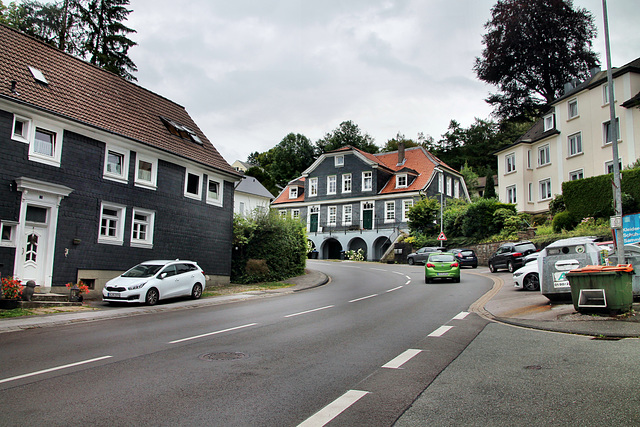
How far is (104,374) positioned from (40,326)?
706 centimetres

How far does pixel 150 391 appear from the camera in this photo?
Result: 5.93 m

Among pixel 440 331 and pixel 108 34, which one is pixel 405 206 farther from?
pixel 440 331

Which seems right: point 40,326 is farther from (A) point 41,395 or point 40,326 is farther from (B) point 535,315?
(B) point 535,315

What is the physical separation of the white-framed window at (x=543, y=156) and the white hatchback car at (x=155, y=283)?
32.8 metres

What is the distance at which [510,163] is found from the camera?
1811 inches

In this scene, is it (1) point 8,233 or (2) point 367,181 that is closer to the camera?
(1) point 8,233

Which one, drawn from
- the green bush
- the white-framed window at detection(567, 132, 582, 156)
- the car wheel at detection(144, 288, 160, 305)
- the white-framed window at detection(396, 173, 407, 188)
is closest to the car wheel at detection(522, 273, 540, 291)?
the car wheel at detection(144, 288, 160, 305)

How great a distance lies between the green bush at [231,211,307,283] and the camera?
28.2 m

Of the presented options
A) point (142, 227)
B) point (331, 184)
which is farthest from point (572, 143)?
point (142, 227)

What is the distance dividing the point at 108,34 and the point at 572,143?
36.5 metres

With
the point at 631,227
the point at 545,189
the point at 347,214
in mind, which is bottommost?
the point at 631,227

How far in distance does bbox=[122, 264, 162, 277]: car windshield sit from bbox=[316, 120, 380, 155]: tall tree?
62.8 meters

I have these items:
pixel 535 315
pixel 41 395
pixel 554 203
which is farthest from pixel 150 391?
pixel 554 203

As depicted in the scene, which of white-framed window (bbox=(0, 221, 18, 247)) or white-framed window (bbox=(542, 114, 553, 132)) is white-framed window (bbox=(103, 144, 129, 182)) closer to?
white-framed window (bbox=(0, 221, 18, 247))
